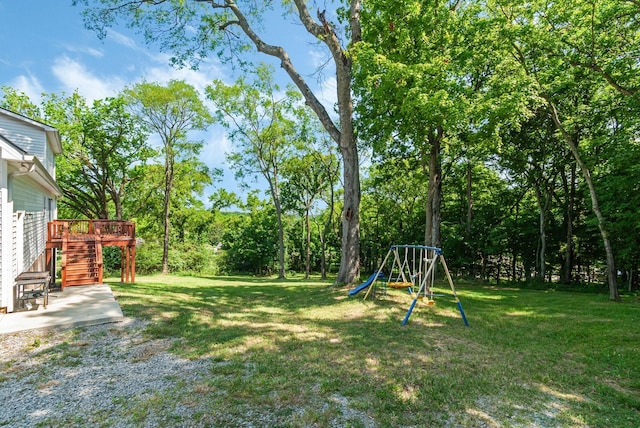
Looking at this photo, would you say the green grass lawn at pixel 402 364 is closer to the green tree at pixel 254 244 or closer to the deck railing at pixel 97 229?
the deck railing at pixel 97 229

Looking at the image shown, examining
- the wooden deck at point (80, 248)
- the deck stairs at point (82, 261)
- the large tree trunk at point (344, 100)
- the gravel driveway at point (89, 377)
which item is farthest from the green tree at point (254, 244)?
the gravel driveway at point (89, 377)

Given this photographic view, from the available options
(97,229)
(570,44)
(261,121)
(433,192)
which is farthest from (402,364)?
(261,121)

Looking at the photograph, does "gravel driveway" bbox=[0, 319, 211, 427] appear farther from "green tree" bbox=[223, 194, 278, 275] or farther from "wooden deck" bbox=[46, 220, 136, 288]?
"green tree" bbox=[223, 194, 278, 275]

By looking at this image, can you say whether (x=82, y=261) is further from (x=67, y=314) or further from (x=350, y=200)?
(x=350, y=200)

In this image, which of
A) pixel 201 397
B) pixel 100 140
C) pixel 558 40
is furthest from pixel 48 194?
pixel 558 40

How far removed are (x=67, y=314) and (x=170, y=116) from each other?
1800 centimetres

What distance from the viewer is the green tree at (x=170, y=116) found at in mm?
20844

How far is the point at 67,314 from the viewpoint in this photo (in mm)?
6785

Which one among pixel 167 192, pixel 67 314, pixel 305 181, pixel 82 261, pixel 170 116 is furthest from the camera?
pixel 305 181

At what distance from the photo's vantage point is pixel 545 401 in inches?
142

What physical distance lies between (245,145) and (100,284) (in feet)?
43.7

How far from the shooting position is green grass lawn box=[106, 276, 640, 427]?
331 cm

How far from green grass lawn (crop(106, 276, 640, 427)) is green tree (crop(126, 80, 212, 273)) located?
1635 cm

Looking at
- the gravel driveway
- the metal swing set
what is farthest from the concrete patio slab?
the metal swing set
